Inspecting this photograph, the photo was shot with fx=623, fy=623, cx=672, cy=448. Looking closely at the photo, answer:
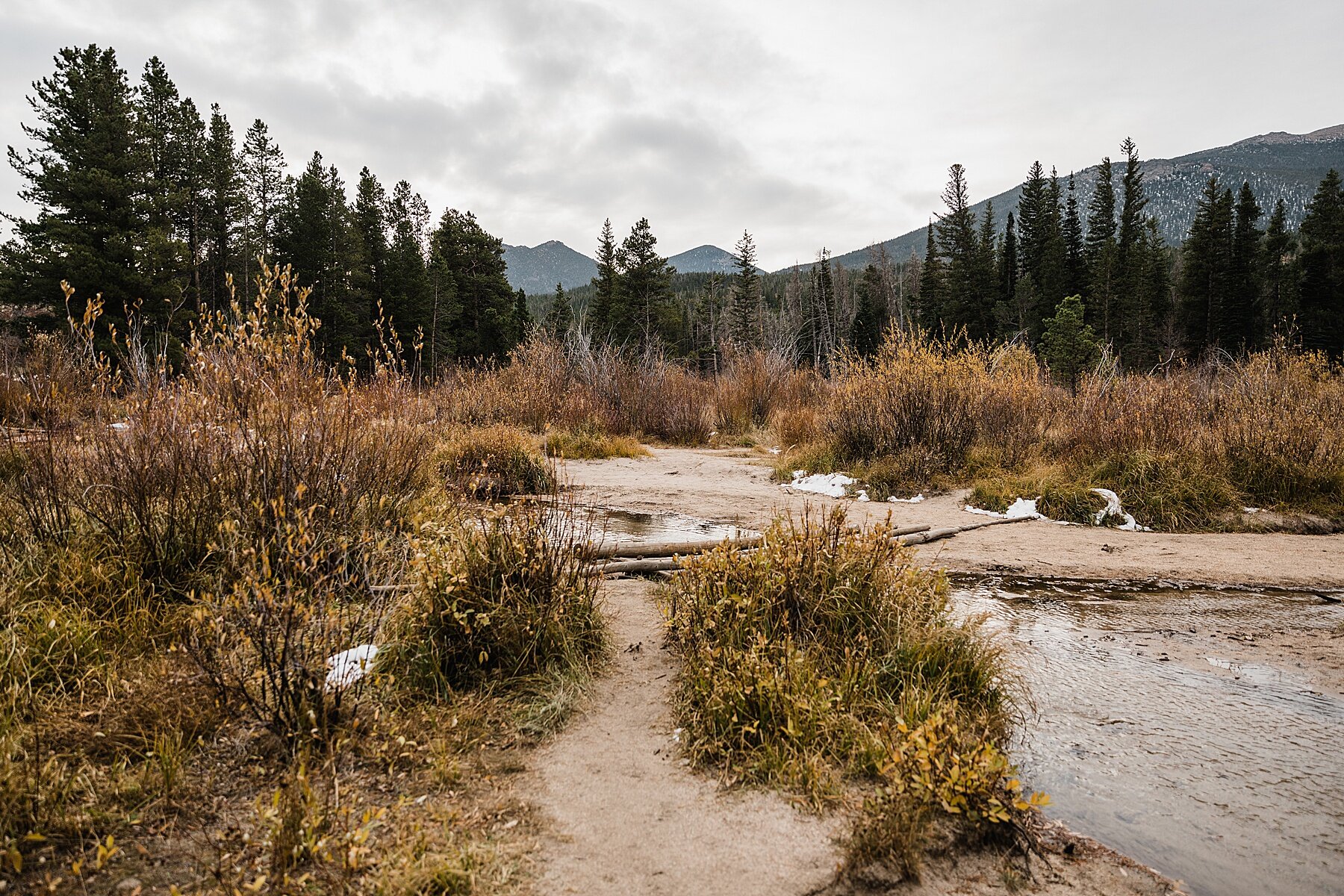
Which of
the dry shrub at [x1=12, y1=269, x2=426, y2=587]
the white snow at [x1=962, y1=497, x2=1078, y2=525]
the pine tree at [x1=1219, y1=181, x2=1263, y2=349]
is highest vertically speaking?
the pine tree at [x1=1219, y1=181, x2=1263, y2=349]

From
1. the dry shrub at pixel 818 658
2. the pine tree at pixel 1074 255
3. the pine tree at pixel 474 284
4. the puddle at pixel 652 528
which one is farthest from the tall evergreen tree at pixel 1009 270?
the dry shrub at pixel 818 658

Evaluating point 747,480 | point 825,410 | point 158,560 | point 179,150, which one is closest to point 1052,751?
point 158,560

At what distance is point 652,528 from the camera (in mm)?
6762

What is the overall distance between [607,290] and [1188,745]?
4516cm

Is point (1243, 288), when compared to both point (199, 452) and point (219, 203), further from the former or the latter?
point (219, 203)

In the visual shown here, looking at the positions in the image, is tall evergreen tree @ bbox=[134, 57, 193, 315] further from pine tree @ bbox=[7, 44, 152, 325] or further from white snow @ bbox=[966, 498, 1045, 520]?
white snow @ bbox=[966, 498, 1045, 520]

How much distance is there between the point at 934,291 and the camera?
53.1 m

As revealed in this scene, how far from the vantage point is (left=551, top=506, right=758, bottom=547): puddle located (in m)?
5.98

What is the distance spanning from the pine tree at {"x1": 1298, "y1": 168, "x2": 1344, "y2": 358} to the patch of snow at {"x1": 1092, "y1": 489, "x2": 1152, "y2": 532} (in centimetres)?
3976

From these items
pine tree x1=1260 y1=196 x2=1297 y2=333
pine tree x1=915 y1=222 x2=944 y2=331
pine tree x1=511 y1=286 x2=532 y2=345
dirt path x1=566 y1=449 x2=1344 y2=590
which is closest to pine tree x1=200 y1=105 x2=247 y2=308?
pine tree x1=511 y1=286 x2=532 y2=345

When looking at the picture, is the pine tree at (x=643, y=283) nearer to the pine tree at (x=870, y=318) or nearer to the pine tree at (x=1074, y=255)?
the pine tree at (x=870, y=318)

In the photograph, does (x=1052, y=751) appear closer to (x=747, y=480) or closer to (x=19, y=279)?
(x=747, y=480)

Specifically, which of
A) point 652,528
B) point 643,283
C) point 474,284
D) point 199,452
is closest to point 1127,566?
point 652,528

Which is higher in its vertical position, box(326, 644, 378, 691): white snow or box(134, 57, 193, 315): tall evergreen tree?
box(134, 57, 193, 315): tall evergreen tree
